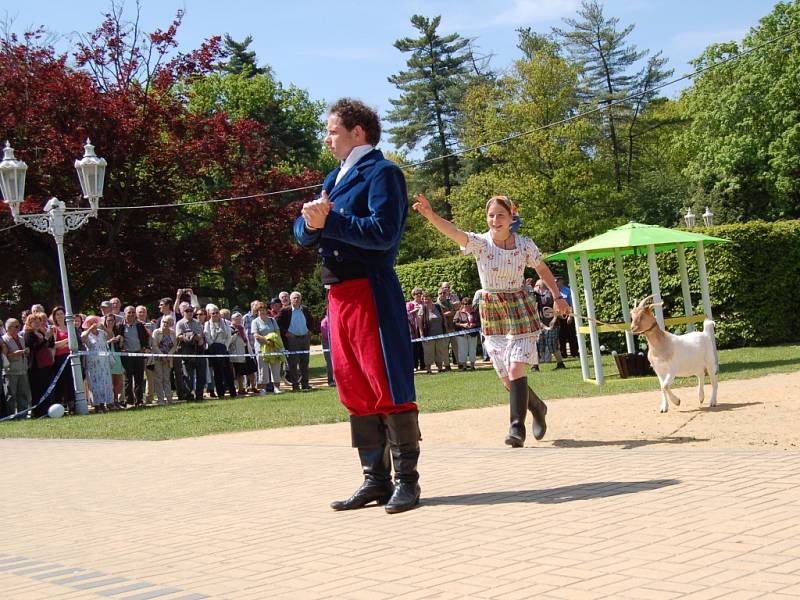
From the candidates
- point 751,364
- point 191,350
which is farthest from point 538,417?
point 191,350

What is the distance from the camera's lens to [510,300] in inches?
324

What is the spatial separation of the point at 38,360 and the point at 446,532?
15.1 metres

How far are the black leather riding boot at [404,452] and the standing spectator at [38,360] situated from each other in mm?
14080

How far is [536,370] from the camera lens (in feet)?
66.3

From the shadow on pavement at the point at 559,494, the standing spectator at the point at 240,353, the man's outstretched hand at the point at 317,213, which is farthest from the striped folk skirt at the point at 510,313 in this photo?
the standing spectator at the point at 240,353

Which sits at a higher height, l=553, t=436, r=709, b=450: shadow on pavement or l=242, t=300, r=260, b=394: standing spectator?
l=242, t=300, r=260, b=394: standing spectator

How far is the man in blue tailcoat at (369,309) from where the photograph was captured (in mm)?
5848

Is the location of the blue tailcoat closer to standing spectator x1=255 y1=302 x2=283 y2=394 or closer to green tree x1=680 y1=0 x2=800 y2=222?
standing spectator x1=255 y1=302 x2=283 y2=394

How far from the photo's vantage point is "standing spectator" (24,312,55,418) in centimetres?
1864

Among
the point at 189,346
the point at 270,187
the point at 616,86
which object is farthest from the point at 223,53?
the point at 616,86

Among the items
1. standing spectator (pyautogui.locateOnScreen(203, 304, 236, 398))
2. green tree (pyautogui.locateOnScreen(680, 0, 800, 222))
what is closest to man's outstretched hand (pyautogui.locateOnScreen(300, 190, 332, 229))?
standing spectator (pyautogui.locateOnScreen(203, 304, 236, 398))

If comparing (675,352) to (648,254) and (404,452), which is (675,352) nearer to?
(648,254)

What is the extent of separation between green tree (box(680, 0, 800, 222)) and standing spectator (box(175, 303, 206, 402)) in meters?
34.0

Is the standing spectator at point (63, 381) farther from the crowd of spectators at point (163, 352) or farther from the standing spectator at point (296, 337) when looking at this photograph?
the standing spectator at point (296, 337)
